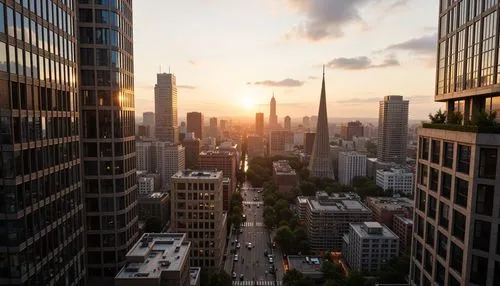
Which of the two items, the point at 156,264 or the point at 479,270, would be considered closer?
the point at 479,270

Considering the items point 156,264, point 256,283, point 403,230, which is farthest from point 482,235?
point 403,230

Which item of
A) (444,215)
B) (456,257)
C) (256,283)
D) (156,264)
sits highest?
(444,215)

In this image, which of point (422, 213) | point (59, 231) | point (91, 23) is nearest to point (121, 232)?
point (59, 231)

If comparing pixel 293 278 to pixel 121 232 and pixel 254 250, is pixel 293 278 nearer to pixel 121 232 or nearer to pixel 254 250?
pixel 254 250

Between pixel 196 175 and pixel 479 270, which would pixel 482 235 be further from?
pixel 196 175

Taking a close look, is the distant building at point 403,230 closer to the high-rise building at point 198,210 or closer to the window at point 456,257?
the high-rise building at point 198,210

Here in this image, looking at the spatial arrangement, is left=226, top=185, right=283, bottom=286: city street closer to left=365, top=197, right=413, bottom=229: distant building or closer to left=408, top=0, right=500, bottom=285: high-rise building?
left=365, top=197, right=413, bottom=229: distant building

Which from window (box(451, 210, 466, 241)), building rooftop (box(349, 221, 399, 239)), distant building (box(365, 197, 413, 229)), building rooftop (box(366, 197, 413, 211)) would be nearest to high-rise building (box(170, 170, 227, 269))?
building rooftop (box(349, 221, 399, 239))

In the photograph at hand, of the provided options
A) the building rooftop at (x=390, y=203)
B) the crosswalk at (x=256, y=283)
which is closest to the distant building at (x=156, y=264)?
the crosswalk at (x=256, y=283)
